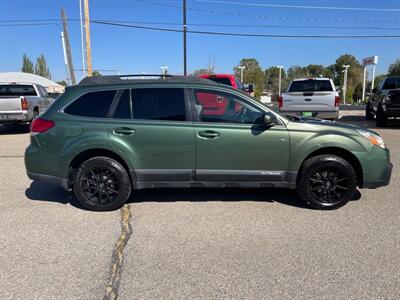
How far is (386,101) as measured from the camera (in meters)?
14.0

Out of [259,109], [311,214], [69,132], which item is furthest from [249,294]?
[69,132]

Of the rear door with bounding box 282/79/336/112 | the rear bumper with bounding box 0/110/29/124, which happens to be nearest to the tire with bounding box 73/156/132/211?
the rear door with bounding box 282/79/336/112

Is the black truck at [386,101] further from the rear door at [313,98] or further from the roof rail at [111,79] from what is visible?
the roof rail at [111,79]

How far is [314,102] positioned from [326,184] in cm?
785

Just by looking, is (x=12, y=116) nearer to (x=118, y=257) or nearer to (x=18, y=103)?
(x=18, y=103)

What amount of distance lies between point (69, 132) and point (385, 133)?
36.1 ft

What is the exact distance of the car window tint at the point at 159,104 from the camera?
532 cm

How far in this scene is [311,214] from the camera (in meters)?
5.18

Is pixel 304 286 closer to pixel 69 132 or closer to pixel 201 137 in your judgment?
pixel 201 137

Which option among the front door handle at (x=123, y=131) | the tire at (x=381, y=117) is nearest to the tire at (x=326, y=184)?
the front door handle at (x=123, y=131)

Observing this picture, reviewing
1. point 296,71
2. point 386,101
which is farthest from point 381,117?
point 296,71

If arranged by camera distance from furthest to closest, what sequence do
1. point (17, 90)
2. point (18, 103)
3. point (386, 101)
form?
point (17, 90), point (386, 101), point (18, 103)

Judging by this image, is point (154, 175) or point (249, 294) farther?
point (154, 175)

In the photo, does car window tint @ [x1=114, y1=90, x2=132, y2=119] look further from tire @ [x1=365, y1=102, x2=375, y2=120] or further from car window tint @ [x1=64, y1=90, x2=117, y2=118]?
tire @ [x1=365, y1=102, x2=375, y2=120]
